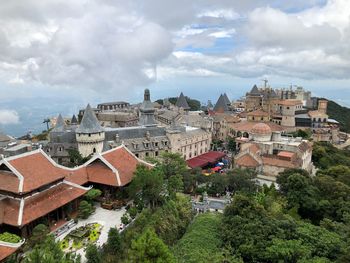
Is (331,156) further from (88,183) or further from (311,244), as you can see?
(88,183)

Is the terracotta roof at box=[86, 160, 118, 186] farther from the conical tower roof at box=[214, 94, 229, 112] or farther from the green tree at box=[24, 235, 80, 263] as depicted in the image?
the conical tower roof at box=[214, 94, 229, 112]

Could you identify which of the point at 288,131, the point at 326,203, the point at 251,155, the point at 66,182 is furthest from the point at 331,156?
the point at 66,182

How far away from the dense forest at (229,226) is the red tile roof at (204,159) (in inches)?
529

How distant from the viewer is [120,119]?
80.5 metres

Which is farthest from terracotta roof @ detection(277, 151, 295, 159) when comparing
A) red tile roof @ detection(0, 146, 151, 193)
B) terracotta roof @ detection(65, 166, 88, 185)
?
terracotta roof @ detection(65, 166, 88, 185)

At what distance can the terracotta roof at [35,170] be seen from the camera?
2709 cm

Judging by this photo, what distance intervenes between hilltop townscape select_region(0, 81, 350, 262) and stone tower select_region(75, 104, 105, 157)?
154 millimetres

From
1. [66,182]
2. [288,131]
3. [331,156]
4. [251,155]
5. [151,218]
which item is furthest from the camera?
[288,131]

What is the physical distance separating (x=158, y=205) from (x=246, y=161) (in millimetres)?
20624

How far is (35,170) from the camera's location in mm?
28641

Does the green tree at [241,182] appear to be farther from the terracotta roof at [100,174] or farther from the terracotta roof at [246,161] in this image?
the terracotta roof at [100,174]

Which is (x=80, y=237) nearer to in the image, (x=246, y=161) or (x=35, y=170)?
(x=35, y=170)

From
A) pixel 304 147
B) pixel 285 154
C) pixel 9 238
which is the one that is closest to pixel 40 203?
pixel 9 238

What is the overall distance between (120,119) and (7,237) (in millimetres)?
58849
